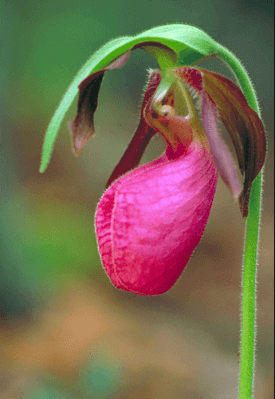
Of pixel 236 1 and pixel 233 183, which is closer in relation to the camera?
pixel 233 183

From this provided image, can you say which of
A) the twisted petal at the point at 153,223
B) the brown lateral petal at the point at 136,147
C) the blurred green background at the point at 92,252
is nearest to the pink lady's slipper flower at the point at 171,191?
the twisted petal at the point at 153,223

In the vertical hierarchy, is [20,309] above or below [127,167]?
below

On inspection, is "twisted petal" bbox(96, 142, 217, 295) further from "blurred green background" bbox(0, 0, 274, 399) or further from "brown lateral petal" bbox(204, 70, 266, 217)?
"blurred green background" bbox(0, 0, 274, 399)

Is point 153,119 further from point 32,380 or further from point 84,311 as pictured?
point 84,311

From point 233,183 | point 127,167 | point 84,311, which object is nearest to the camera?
point 233,183

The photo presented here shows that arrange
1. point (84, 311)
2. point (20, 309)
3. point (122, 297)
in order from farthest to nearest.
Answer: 1. point (122, 297)
2. point (84, 311)
3. point (20, 309)

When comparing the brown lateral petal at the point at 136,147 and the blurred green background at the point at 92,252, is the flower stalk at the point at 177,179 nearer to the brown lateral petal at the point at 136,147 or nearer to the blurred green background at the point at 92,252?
the brown lateral petal at the point at 136,147

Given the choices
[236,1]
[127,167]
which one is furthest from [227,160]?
[236,1]
